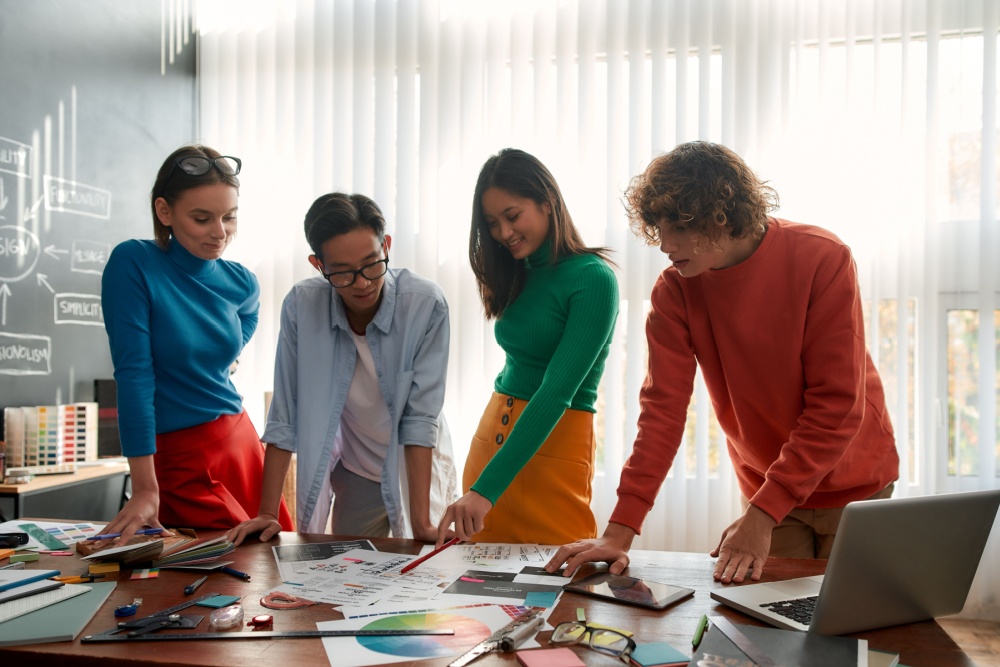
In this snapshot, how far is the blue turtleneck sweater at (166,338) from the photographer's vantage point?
5.54 ft

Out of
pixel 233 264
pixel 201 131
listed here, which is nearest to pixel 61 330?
pixel 201 131

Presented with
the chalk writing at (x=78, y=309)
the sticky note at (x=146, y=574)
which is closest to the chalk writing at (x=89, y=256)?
the chalk writing at (x=78, y=309)

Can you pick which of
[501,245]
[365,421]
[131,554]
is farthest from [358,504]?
[501,245]

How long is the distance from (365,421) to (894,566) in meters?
1.18

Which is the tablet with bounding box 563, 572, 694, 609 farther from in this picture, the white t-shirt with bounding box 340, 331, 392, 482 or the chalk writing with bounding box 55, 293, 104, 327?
the chalk writing with bounding box 55, 293, 104, 327

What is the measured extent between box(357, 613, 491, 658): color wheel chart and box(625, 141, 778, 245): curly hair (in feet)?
2.56

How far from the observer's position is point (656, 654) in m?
1.01

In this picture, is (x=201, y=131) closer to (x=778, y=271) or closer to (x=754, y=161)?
(x=754, y=161)

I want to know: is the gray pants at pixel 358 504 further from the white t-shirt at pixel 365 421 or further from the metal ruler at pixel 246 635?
the metal ruler at pixel 246 635

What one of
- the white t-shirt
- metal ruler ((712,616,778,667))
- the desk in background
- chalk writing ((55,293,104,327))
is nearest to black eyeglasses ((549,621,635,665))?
metal ruler ((712,616,778,667))

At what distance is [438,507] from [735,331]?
816 mm

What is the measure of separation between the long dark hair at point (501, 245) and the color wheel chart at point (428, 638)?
883 mm

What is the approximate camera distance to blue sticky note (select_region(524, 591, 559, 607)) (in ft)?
3.96

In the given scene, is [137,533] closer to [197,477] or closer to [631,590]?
[197,477]
